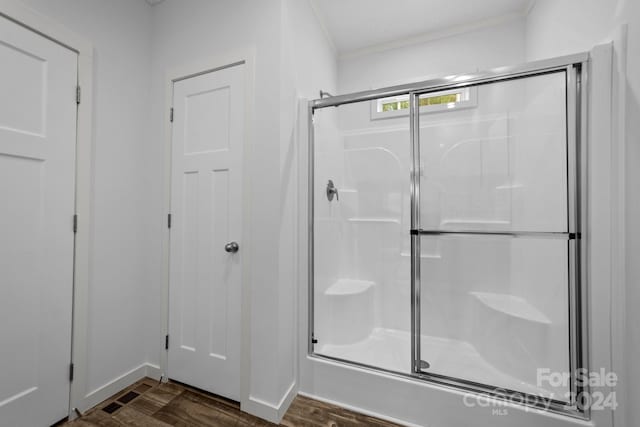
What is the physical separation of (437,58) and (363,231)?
168 centimetres

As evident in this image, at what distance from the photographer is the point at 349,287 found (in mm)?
2227

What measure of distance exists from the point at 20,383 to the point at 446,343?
2.37 metres

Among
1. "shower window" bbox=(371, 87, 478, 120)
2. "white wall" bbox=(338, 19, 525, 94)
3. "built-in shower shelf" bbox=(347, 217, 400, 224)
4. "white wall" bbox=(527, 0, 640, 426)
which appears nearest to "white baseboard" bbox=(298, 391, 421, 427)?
"white wall" bbox=(527, 0, 640, 426)

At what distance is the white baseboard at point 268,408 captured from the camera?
57.2 inches

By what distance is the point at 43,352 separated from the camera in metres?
1.35

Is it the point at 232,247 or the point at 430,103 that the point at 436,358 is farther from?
the point at 430,103

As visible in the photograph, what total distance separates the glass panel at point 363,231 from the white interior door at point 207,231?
568 millimetres

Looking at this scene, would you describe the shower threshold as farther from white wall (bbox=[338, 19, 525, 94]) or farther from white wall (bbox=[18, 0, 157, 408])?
white wall (bbox=[338, 19, 525, 94])

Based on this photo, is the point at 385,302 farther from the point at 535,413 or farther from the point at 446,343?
the point at 535,413

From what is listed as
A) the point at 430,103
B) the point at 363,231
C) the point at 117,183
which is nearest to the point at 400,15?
the point at 430,103

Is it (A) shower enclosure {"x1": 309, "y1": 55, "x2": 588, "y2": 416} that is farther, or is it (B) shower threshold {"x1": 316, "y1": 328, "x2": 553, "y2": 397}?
(B) shower threshold {"x1": 316, "y1": 328, "x2": 553, "y2": 397}

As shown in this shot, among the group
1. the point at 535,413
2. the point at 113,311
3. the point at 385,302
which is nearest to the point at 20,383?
the point at 113,311

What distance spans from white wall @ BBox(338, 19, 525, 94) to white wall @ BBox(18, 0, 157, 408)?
68.7 inches

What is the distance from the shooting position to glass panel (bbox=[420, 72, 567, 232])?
141 cm
